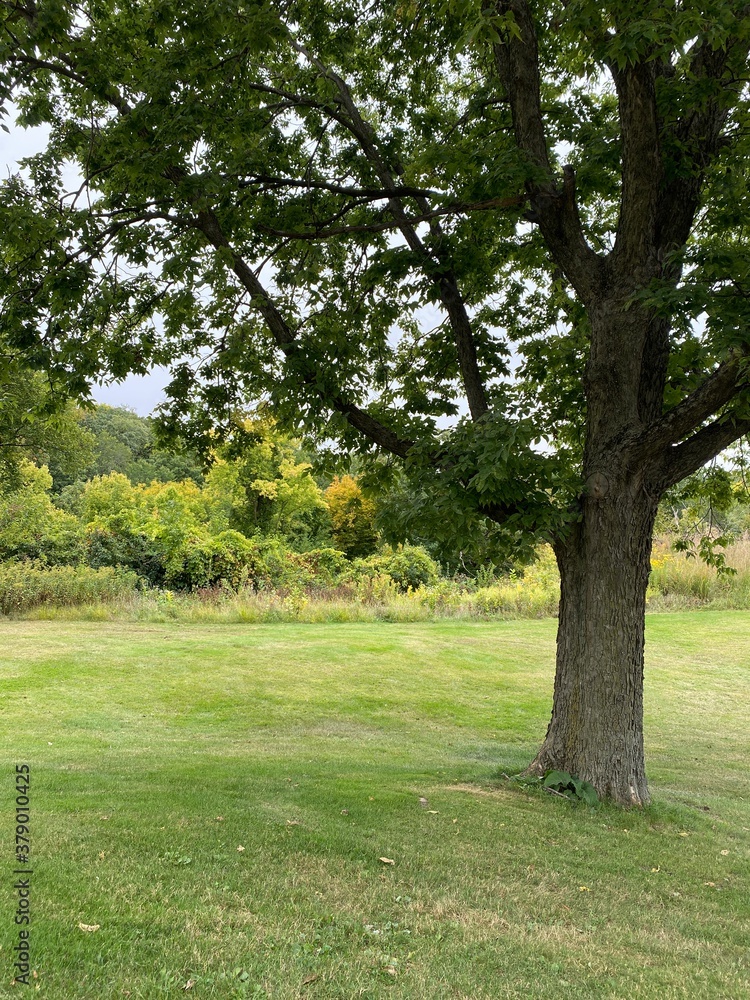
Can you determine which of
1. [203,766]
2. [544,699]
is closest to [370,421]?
[203,766]

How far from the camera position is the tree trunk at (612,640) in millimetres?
5973

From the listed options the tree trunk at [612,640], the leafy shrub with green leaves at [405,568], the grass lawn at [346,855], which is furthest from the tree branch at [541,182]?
the leafy shrub with green leaves at [405,568]

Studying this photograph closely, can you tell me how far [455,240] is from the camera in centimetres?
719

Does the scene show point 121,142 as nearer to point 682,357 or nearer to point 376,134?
point 376,134

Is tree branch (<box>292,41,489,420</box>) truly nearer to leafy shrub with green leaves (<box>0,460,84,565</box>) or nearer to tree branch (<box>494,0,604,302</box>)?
tree branch (<box>494,0,604,302</box>)

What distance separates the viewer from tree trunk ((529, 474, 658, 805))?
5.97 metres

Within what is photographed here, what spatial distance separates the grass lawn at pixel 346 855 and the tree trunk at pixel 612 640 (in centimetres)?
39

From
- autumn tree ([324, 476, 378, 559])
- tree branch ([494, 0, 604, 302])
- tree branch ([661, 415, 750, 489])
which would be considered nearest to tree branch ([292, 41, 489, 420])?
tree branch ([494, 0, 604, 302])

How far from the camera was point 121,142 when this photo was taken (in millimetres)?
5590

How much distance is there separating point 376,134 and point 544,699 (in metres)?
9.02

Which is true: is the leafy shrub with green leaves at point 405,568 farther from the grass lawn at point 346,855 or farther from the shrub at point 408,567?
the grass lawn at point 346,855

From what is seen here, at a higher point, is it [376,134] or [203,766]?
[376,134]

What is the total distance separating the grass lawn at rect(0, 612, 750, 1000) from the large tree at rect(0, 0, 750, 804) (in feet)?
4.53

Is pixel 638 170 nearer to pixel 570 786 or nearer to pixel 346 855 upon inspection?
pixel 570 786
